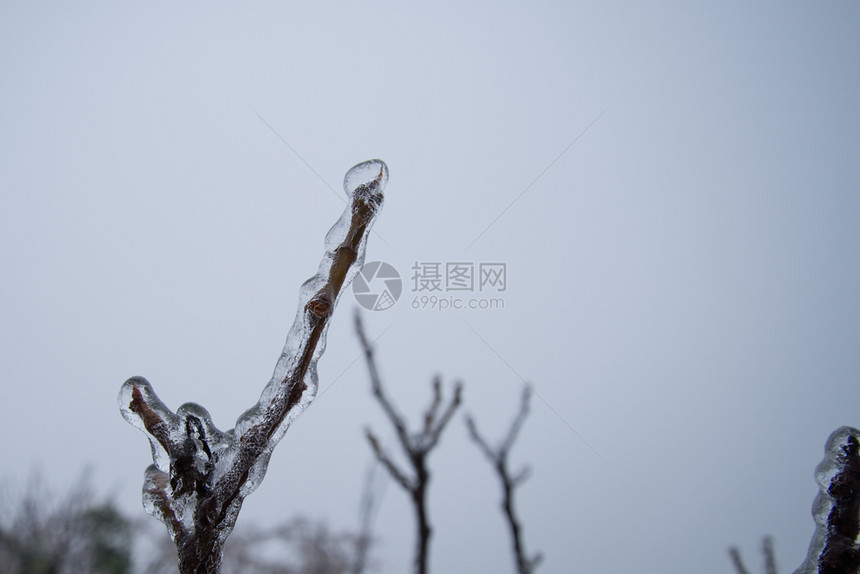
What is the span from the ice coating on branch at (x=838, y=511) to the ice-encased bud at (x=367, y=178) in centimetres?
88

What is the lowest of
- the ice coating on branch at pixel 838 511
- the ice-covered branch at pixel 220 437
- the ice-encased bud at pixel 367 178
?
the ice coating on branch at pixel 838 511

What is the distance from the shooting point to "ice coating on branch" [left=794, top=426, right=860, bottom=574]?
2.77 ft

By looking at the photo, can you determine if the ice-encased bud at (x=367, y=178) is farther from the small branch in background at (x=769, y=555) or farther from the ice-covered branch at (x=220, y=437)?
the small branch in background at (x=769, y=555)

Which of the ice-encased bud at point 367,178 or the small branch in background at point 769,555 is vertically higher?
the ice-encased bud at point 367,178

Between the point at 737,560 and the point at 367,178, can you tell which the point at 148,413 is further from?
the point at 737,560

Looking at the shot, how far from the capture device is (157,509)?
2.94ft

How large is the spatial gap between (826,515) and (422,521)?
0.71m

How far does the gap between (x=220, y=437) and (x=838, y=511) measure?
3.32 ft

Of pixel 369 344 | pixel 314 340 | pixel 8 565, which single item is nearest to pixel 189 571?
pixel 314 340

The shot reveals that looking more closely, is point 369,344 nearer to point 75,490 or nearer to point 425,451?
point 425,451

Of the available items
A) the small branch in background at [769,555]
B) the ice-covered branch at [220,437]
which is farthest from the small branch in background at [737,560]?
the ice-covered branch at [220,437]

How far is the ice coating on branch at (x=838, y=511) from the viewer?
2.77 ft

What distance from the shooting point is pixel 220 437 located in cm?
92

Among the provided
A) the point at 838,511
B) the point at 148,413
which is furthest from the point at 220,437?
the point at 838,511
